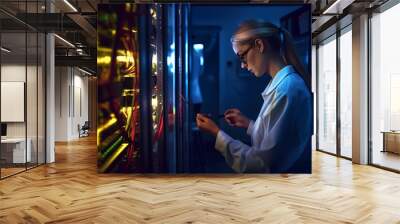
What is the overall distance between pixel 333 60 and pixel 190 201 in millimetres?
6995

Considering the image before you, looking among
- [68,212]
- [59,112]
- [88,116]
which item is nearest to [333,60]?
[68,212]

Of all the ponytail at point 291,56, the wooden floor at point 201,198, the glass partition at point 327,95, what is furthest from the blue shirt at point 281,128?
the glass partition at point 327,95

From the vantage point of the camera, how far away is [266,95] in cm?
648

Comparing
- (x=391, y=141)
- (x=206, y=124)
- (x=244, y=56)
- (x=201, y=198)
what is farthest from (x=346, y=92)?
(x=201, y=198)

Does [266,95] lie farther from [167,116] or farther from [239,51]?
[167,116]

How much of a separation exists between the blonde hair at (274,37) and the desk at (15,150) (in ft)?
16.0

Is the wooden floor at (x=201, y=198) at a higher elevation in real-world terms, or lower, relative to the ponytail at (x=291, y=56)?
lower

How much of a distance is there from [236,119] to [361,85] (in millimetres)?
3325

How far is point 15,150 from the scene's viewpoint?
7594 mm

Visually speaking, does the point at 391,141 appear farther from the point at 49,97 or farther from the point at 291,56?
the point at 49,97

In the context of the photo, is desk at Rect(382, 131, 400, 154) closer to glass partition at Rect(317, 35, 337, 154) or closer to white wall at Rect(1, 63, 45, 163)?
glass partition at Rect(317, 35, 337, 154)

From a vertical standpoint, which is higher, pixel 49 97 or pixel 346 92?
pixel 346 92

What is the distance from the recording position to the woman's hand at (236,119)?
654 cm

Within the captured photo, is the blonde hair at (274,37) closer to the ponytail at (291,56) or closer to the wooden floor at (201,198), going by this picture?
the ponytail at (291,56)
